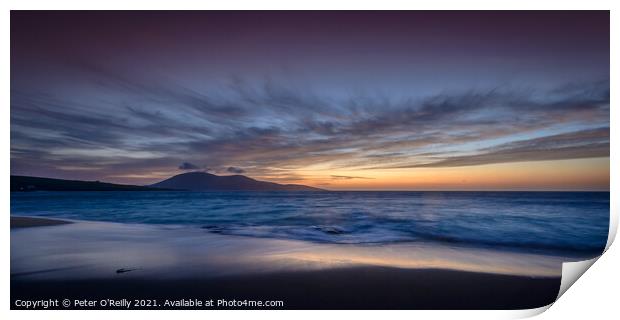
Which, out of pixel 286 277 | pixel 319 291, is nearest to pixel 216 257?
pixel 286 277

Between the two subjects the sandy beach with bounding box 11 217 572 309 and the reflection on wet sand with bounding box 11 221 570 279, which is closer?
the sandy beach with bounding box 11 217 572 309

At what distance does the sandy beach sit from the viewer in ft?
8.99

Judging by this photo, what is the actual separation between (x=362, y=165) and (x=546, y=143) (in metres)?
2.08

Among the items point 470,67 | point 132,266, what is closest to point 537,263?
point 470,67

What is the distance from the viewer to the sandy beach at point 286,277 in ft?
8.99

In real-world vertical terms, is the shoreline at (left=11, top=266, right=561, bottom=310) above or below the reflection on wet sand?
below

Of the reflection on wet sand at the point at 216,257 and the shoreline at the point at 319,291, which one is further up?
the reflection on wet sand at the point at 216,257

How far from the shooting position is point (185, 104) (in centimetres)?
389

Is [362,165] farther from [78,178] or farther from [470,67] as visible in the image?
[78,178]

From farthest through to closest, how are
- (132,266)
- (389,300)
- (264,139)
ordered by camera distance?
1. (264,139)
2. (132,266)
3. (389,300)

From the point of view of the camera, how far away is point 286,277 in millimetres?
2857

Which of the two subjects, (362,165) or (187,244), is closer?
(187,244)

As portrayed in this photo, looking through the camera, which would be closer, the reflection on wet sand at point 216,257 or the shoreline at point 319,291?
the shoreline at point 319,291

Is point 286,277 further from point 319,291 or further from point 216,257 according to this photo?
point 216,257
